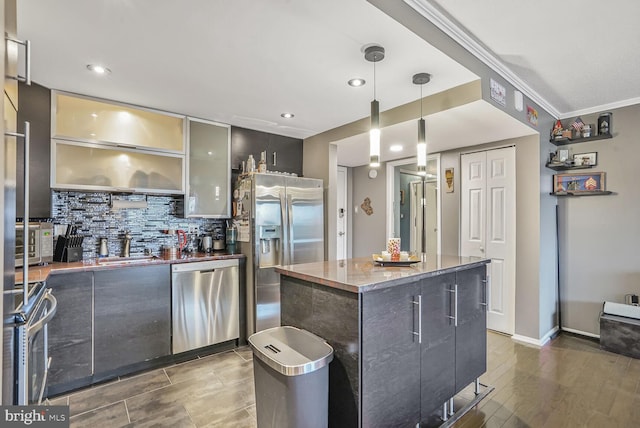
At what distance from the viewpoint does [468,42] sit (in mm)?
2158

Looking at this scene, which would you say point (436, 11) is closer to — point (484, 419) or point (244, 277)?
point (484, 419)

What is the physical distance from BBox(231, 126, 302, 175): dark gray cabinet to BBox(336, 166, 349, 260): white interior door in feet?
4.07

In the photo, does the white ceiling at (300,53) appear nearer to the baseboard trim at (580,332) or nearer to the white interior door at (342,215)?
the white interior door at (342,215)

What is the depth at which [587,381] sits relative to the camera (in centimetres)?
256

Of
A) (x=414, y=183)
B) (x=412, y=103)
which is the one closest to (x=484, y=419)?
(x=412, y=103)

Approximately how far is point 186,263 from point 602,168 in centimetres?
Result: 437

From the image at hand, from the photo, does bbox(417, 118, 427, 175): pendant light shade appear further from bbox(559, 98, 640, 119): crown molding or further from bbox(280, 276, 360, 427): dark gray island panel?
bbox(559, 98, 640, 119): crown molding

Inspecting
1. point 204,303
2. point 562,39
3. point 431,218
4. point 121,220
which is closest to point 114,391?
point 204,303

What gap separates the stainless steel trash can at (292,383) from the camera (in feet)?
4.71

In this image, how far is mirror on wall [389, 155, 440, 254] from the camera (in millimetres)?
4863

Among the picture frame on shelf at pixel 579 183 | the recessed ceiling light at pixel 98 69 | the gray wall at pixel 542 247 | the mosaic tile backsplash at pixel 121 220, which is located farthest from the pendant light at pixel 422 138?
the mosaic tile backsplash at pixel 121 220

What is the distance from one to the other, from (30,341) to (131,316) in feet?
4.03

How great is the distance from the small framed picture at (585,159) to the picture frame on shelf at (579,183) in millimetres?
110

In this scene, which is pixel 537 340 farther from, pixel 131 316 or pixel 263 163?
pixel 131 316
